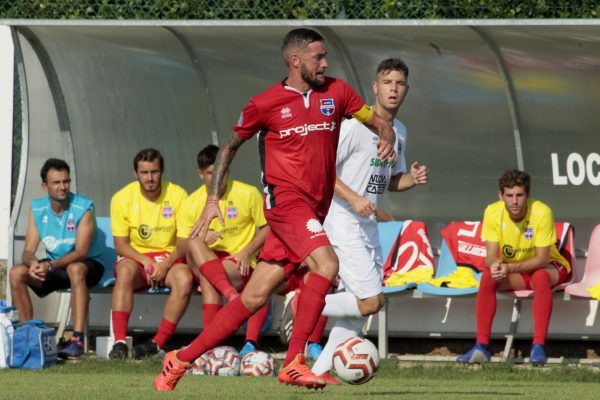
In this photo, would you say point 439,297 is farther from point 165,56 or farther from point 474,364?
point 165,56

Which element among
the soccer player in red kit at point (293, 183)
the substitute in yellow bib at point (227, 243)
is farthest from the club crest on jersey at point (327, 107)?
the substitute in yellow bib at point (227, 243)

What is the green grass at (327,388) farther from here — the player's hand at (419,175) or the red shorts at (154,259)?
the player's hand at (419,175)

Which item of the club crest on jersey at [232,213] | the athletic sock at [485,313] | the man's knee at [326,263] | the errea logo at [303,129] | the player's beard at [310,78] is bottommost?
the athletic sock at [485,313]

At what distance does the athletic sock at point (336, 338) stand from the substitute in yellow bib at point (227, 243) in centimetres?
222

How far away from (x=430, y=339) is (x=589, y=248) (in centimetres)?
165

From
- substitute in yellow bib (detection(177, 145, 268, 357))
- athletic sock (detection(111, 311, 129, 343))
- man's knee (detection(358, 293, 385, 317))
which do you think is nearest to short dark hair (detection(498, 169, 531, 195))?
substitute in yellow bib (detection(177, 145, 268, 357))

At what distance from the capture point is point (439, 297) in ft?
36.4

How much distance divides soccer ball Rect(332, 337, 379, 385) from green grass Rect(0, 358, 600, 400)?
104 millimetres

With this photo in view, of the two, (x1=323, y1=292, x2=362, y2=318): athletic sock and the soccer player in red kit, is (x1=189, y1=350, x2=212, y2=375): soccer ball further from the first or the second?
the soccer player in red kit

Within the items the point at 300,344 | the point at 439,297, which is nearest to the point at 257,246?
the point at 439,297

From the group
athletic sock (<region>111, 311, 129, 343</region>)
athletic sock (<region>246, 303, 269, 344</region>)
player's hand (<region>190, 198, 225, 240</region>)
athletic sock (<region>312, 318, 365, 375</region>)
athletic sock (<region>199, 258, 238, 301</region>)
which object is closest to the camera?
player's hand (<region>190, 198, 225, 240</region>)

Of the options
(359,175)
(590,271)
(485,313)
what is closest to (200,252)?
(485,313)

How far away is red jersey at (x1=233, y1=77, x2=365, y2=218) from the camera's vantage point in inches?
281

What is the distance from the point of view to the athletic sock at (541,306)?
10.4 meters
